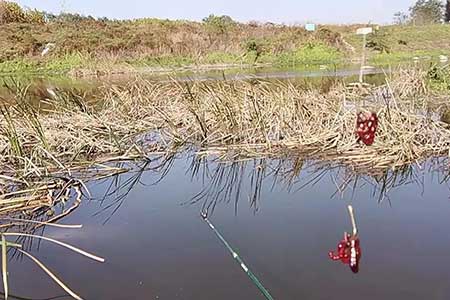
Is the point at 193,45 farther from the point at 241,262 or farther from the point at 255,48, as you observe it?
the point at 241,262

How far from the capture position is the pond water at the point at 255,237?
257 centimetres

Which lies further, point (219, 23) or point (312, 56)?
point (219, 23)

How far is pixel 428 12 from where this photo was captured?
38.2 meters

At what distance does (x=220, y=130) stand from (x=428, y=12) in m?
36.8

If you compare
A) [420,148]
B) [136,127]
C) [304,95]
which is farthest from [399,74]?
[136,127]

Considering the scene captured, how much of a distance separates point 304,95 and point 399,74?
2487 millimetres

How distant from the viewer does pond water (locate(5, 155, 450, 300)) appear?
8.45ft

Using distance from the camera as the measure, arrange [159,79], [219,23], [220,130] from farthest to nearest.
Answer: [219,23] → [159,79] → [220,130]

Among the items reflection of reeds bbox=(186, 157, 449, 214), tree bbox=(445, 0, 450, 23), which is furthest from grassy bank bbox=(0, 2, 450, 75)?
reflection of reeds bbox=(186, 157, 449, 214)

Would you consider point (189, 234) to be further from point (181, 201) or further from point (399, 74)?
point (399, 74)

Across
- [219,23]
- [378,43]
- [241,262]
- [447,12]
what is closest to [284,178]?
[241,262]

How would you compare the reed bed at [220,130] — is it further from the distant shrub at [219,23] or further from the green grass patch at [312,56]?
the distant shrub at [219,23]

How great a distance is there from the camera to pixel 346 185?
13.6 feet

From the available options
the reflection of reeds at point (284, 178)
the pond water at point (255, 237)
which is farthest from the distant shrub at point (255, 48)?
the pond water at point (255, 237)
